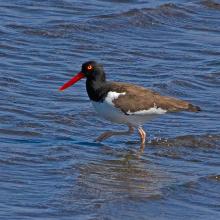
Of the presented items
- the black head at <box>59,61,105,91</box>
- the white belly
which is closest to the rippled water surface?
the white belly

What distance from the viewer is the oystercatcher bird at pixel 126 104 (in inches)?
409

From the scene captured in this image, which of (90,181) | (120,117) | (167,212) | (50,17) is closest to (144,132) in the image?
(120,117)

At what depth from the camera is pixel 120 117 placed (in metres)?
10.5

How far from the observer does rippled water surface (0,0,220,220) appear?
8383 millimetres

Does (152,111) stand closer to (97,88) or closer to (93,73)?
(97,88)

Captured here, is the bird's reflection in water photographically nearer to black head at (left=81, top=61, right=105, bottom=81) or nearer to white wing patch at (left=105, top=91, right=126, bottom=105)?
white wing patch at (left=105, top=91, right=126, bottom=105)

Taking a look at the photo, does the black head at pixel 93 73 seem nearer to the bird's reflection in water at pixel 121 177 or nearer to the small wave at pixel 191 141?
the bird's reflection in water at pixel 121 177

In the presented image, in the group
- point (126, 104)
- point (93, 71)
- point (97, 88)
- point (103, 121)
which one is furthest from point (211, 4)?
point (126, 104)

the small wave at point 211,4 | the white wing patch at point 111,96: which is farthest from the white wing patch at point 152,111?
the small wave at point 211,4

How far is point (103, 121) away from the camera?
11.4 metres

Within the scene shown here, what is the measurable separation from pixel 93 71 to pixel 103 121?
908 mm

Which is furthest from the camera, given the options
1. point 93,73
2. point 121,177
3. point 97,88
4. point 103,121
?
point 103,121

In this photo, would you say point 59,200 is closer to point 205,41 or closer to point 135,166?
point 135,166

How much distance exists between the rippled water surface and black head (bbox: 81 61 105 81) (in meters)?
0.64
